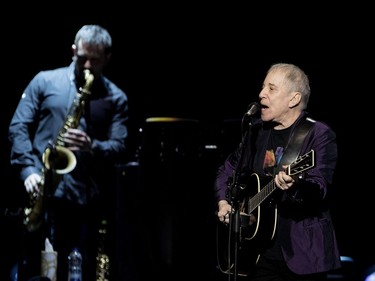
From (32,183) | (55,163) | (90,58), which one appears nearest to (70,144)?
(55,163)

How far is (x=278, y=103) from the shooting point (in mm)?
3574

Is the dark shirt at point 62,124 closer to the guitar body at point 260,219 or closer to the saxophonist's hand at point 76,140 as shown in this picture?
the saxophonist's hand at point 76,140

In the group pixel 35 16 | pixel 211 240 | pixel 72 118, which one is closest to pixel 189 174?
pixel 211 240

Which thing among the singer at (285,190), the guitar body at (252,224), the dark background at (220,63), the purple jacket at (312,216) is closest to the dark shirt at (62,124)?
the dark background at (220,63)

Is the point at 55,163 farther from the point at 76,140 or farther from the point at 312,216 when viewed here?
the point at 312,216

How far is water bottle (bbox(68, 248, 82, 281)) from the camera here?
4559 millimetres

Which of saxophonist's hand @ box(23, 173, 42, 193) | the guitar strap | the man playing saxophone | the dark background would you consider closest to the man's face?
the man playing saxophone

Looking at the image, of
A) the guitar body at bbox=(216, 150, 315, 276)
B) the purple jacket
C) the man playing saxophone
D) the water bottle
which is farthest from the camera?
the water bottle

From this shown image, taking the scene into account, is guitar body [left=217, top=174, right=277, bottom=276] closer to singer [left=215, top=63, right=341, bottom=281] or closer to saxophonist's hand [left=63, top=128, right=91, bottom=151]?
singer [left=215, top=63, right=341, bottom=281]

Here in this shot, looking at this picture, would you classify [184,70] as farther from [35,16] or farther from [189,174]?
[35,16]

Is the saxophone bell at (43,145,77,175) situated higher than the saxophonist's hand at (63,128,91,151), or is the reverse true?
the saxophonist's hand at (63,128,91,151)

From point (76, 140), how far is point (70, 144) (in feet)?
0.19

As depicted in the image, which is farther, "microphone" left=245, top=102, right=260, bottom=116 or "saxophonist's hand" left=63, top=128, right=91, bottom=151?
"saxophonist's hand" left=63, top=128, right=91, bottom=151

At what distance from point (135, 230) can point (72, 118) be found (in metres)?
1.54
